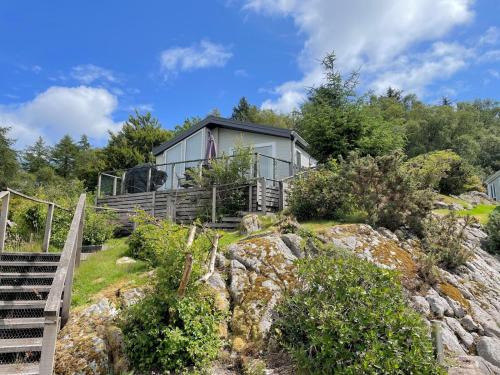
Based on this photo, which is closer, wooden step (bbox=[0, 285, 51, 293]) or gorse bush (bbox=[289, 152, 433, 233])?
wooden step (bbox=[0, 285, 51, 293])

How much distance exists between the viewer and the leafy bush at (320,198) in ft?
32.0

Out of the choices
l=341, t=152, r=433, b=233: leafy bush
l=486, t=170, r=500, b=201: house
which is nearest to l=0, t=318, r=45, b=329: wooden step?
l=341, t=152, r=433, b=233: leafy bush

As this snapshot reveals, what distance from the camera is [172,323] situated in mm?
4363

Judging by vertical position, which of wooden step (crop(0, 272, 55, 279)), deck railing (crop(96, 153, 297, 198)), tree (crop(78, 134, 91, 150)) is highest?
tree (crop(78, 134, 91, 150))

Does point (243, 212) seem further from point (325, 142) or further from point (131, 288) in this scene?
point (325, 142)

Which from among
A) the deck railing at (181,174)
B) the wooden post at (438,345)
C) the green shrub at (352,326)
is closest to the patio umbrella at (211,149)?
the deck railing at (181,174)

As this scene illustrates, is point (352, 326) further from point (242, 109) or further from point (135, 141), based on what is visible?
point (242, 109)

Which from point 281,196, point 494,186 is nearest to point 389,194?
point 281,196

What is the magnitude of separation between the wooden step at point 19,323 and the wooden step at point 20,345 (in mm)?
180

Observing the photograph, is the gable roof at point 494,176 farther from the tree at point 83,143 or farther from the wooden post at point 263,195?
the tree at point 83,143

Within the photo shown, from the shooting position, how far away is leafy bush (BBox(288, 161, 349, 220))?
9742 mm

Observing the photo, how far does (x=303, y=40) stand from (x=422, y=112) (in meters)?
26.8

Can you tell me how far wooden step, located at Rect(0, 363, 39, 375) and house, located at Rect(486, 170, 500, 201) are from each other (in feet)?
105

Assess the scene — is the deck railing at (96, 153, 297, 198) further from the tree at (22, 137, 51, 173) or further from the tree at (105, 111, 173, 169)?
the tree at (22, 137, 51, 173)
